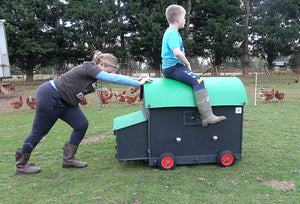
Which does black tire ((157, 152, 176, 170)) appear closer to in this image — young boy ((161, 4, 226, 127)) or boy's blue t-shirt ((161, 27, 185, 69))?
young boy ((161, 4, 226, 127))

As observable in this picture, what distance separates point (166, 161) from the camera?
11.4 feet

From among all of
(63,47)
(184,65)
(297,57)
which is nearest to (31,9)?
(63,47)

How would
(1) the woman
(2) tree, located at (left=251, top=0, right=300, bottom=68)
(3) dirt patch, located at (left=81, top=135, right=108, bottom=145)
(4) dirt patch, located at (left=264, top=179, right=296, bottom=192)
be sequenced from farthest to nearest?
(2) tree, located at (left=251, top=0, right=300, bottom=68)
(3) dirt patch, located at (left=81, top=135, right=108, bottom=145)
(1) the woman
(4) dirt patch, located at (left=264, top=179, right=296, bottom=192)

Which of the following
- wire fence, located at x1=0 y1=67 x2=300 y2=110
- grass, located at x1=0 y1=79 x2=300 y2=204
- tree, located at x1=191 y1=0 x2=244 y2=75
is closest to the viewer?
grass, located at x1=0 y1=79 x2=300 y2=204

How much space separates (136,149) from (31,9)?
24.8 meters

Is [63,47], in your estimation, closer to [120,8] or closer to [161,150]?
[120,8]

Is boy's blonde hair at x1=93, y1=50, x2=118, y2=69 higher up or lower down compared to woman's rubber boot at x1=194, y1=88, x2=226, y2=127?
higher up

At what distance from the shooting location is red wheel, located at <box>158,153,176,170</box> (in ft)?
11.3

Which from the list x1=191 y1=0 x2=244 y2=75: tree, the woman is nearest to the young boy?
the woman

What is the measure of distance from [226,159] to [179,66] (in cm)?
159

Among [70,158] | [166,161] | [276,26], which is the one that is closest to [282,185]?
[166,161]

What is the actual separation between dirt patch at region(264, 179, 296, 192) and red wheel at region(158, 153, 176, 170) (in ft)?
4.20

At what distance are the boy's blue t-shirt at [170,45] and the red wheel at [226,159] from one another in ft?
5.13

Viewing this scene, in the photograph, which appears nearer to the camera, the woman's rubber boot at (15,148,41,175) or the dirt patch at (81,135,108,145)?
the woman's rubber boot at (15,148,41,175)
